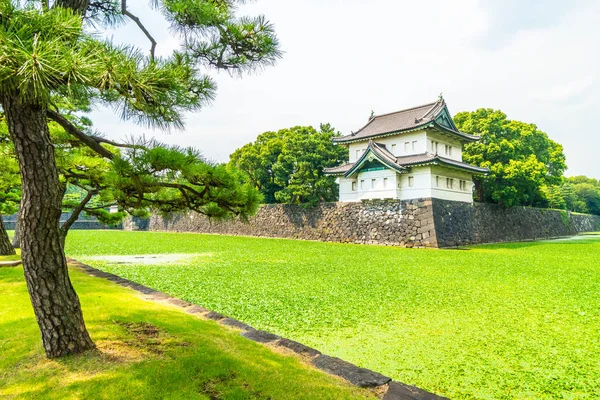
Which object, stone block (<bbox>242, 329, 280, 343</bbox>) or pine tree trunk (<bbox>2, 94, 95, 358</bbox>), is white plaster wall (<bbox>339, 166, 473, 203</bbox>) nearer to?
stone block (<bbox>242, 329, 280, 343</bbox>)

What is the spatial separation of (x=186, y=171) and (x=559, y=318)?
3914mm

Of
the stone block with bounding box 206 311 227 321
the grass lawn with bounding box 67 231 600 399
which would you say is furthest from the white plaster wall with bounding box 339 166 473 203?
the stone block with bounding box 206 311 227 321

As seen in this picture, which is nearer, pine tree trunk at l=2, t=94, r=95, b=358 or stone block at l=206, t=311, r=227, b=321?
pine tree trunk at l=2, t=94, r=95, b=358

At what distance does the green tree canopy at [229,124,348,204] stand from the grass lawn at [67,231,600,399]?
10.8m

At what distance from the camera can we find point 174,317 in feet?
10.2

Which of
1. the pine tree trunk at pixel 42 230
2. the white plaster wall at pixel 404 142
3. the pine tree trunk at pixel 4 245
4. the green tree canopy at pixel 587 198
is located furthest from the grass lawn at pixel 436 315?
the green tree canopy at pixel 587 198

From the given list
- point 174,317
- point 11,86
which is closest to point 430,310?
point 174,317

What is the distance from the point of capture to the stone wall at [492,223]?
13586mm

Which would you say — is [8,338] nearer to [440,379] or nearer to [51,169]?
[51,169]

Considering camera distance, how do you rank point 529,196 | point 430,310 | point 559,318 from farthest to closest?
point 529,196
point 430,310
point 559,318

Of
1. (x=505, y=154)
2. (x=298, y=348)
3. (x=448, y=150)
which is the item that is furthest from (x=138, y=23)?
(x=505, y=154)

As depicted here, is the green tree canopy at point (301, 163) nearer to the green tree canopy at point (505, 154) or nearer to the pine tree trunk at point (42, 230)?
the green tree canopy at point (505, 154)

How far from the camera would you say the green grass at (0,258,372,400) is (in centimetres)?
176

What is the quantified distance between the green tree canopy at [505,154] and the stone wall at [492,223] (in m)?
0.93
